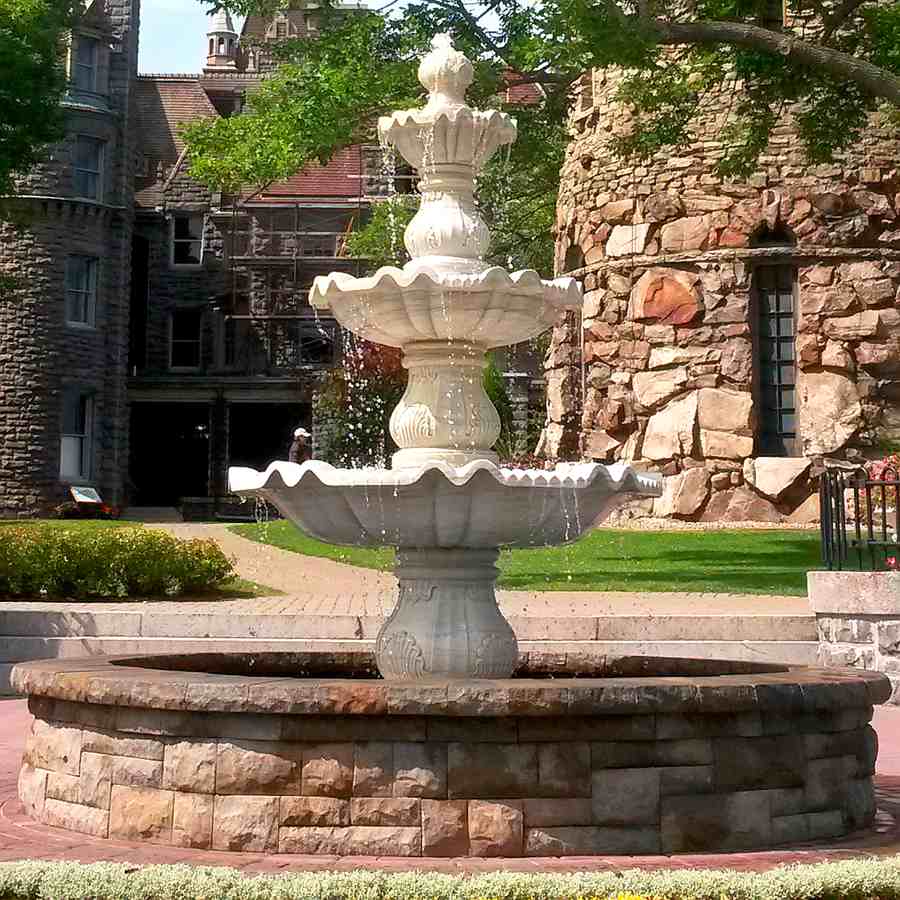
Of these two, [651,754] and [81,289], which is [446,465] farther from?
[81,289]

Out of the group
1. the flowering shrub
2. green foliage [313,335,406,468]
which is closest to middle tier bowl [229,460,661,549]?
the flowering shrub

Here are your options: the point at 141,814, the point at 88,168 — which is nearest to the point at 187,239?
the point at 88,168

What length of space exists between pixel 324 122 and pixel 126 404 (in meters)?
20.7

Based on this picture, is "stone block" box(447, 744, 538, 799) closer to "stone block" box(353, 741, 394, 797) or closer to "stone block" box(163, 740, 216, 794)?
"stone block" box(353, 741, 394, 797)

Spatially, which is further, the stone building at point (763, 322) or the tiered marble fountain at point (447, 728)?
the stone building at point (763, 322)

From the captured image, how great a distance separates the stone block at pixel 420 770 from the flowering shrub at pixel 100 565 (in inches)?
399

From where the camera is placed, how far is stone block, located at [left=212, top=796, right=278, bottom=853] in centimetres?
610

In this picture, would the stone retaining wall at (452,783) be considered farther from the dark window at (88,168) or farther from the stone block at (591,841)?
the dark window at (88,168)

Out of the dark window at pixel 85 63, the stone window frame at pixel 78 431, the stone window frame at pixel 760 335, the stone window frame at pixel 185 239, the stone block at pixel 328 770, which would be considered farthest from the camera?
the stone window frame at pixel 185 239

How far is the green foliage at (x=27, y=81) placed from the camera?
23469 millimetres

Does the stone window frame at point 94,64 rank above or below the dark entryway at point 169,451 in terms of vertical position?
above

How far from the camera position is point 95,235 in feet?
125

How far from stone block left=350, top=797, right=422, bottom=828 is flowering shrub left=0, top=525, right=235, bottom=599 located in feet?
33.0

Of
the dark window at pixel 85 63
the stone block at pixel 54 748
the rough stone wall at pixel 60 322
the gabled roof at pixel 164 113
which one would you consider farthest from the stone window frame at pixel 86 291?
the stone block at pixel 54 748
